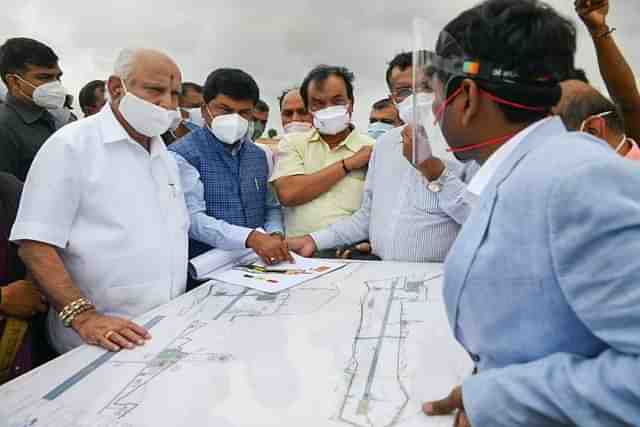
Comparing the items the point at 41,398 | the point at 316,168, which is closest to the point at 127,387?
the point at 41,398

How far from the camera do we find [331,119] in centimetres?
259

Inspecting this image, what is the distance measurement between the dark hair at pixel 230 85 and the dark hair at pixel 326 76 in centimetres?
42

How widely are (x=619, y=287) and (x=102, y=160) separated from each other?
63.4 inches

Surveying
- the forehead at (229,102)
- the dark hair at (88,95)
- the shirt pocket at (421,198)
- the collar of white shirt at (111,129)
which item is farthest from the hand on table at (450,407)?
the dark hair at (88,95)

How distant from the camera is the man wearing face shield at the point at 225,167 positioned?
2.21m

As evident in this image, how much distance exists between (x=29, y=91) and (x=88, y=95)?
4.80 ft

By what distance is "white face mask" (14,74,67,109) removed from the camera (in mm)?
3037

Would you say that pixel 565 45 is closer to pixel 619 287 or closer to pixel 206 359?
pixel 619 287

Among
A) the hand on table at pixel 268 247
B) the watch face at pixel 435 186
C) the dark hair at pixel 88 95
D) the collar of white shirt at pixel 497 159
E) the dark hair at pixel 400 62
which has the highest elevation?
the dark hair at pixel 88 95

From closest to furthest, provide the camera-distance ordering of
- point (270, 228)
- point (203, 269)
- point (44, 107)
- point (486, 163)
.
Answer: point (486, 163) → point (203, 269) → point (270, 228) → point (44, 107)

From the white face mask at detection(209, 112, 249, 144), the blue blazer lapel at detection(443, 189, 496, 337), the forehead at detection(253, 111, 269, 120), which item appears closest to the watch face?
the white face mask at detection(209, 112, 249, 144)

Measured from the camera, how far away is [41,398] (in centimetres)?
104

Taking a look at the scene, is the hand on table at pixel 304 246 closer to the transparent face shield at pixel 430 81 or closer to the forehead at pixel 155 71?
the forehead at pixel 155 71

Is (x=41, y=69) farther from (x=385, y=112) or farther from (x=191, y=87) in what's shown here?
(x=385, y=112)
